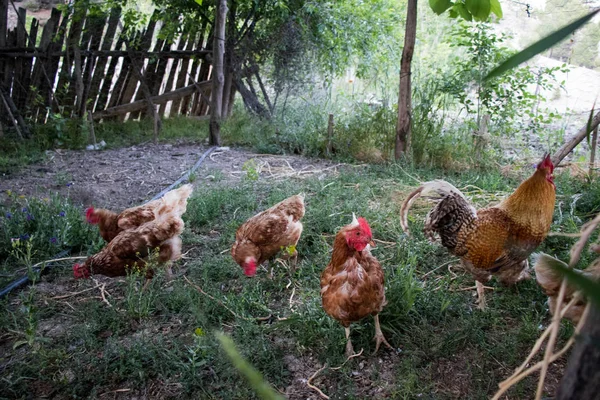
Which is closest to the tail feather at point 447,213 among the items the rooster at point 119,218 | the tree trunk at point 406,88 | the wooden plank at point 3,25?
the rooster at point 119,218

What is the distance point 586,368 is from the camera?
50cm

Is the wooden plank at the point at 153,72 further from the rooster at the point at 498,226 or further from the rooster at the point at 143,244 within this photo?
the rooster at the point at 498,226

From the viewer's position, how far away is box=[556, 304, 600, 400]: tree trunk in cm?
50

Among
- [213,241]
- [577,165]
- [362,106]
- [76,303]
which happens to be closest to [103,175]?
[213,241]

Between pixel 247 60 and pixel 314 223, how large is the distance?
591 centimetres

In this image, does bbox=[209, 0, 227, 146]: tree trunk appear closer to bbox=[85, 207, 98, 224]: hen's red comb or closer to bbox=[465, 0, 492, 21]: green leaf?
bbox=[85, 207, 98, 224]: hen's red comb

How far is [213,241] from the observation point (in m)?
4.03

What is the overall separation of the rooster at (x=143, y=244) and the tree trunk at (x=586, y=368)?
305cm

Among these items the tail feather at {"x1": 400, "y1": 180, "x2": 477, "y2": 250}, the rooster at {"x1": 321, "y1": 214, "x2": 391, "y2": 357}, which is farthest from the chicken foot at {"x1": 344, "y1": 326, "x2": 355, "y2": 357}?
the tail feather at {"x1": 400, "y1": 180, "x2": 477, "y2": 250}

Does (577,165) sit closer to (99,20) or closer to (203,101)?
(203,101)

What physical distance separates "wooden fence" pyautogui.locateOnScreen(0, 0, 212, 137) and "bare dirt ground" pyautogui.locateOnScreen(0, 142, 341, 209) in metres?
1.42

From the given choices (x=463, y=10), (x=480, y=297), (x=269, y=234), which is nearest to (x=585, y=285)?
(x=463, y=10)

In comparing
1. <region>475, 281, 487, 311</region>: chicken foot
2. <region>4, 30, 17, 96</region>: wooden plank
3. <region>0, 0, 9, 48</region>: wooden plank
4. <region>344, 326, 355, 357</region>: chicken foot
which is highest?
<region>0, 0, 9, 48</region>: wooden plank

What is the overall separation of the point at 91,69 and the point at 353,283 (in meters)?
7.39
